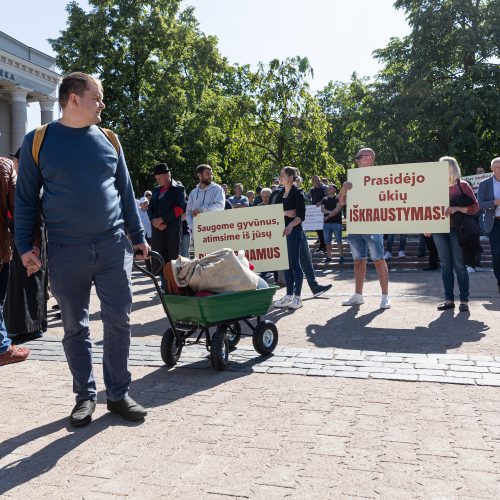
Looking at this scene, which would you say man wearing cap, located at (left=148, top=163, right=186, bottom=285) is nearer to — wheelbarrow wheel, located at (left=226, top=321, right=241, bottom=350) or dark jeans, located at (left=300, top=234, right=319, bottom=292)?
dark jeans, located at (left=300, top=234, right=319, bottom=292)

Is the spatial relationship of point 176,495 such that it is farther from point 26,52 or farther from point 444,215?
point 26,52

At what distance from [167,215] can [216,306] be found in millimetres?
4240

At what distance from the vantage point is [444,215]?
28.2ft

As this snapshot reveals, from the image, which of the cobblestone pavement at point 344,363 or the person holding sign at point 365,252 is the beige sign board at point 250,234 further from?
the cobblestone pavement at point 344,363

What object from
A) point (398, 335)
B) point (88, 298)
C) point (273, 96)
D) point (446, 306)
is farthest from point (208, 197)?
point (273, 96)

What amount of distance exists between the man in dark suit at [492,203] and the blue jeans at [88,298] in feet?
23.6

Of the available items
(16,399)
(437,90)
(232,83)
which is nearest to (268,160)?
(437,90)

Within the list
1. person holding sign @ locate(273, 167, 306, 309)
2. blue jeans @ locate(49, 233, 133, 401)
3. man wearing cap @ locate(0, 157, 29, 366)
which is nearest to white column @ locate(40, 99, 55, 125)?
person holding sign @ locate(273, 167, 306, 309)

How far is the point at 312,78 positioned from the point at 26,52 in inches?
613

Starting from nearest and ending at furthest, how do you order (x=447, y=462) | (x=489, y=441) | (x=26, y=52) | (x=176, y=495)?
(x=176, y=495)
(x=447, y=462)
(x=489, y=441)
(x=26, y=52)

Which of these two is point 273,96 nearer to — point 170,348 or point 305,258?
point 305,258

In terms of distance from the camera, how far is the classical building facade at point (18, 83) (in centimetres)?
3316

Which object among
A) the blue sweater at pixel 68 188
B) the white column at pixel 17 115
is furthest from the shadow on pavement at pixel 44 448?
the white column at pixel 17 115

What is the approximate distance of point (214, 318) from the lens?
18.4ft
